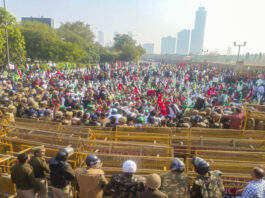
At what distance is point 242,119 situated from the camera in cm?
715

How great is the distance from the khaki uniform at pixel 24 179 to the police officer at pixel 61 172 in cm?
36

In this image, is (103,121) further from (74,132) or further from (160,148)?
(160,148)

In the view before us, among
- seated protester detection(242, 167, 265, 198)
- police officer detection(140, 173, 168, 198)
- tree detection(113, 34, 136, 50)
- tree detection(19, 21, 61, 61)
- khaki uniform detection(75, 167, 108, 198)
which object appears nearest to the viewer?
police officer detection(140, 173, 168, 198)

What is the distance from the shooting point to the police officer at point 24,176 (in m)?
3.48

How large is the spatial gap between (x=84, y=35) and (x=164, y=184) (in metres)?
92.0

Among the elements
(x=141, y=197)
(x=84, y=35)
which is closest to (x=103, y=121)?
(x=141, y=197)

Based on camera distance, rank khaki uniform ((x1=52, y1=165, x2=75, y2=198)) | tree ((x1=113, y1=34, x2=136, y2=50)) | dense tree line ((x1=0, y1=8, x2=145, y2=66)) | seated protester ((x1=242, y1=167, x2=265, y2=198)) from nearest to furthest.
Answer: seated protester ((x1=242, y1=167, x2=265, y2=198)) < khaki uniform ((x1=52, y1=165, x2=75, y2=198)) < dense tree line ((x1=0, y1=8, x2=145, y2=66)) < tree ((x1=113, y1=34, x2=136, y2=50))

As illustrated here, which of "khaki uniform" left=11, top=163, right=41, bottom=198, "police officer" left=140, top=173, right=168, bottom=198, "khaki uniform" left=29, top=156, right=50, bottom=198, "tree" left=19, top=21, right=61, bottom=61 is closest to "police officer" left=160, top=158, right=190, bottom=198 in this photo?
"police officer" left=140, top=173, right=168, bottom=198

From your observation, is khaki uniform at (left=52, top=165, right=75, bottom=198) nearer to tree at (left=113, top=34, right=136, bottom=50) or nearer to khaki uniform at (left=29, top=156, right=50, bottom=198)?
khaki uniform at (left=29, top=156, right=50, bottom=198)

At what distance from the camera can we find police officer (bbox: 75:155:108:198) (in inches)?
132

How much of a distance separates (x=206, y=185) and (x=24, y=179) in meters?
2.99

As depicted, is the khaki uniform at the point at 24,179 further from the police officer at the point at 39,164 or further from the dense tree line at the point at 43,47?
the dense tree line at the point at 43,47

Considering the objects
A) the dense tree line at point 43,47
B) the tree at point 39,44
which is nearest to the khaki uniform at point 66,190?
the dense tree line at point 43,47

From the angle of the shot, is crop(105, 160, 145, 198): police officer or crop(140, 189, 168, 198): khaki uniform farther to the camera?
crop(105, 160, 145, 198): police officer
